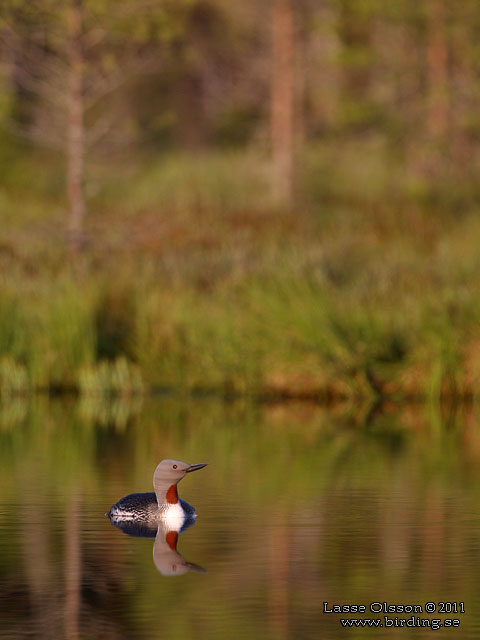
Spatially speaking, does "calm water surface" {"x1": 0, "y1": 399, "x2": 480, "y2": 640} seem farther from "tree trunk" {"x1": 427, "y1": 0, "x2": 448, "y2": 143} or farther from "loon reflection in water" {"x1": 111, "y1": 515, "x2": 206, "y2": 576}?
"tree trunk" {"x1": 427, "y1": 0, "x2": 448, "y2": 143}

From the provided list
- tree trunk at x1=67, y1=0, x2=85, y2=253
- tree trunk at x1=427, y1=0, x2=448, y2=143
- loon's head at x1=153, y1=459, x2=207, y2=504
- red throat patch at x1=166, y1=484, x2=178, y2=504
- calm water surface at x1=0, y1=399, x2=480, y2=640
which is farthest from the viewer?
tree trunk at x1=427, y1=0, x2=448, y2=143

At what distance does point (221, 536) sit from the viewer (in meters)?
9.08

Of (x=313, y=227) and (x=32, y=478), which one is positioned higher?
(x=313, y=227)

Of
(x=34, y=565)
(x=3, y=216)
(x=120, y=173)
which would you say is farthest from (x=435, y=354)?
(x=120, y=173)

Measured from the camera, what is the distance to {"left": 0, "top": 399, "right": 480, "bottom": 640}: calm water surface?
23.2 ft

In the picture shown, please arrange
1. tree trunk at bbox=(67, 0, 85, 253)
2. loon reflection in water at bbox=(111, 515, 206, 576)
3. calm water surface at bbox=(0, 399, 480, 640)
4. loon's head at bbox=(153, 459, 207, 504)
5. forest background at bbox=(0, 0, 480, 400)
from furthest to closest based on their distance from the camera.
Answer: tree trunk at bbox=(67, 0, 85, 253) → forest background at bbox=(0, 0, 480, 400) → loon's head at bbox=(153, 459, 207, 504) → loon reflection in water at bbox=(111, 515, 206, 576) → calm water surface at bbox=(0, 399, 480, 640)

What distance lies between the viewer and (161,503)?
9500 mm

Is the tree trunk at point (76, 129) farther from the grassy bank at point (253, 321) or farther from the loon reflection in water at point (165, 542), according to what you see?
the loon reflection in water at point (165, 542)

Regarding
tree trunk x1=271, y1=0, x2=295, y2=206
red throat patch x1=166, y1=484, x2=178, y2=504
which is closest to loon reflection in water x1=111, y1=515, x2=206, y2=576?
red throat patch x1=166, y1=484, x2=178, y2=504

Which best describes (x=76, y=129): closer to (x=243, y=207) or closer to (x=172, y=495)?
(x=243, y=207)

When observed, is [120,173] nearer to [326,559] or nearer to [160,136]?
[160,136]

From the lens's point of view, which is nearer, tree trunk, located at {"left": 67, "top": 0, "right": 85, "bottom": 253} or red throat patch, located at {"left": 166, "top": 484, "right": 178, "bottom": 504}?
red throat patch, located at {"left": 166, "top": 484, "right": 178, "bottom": 504}

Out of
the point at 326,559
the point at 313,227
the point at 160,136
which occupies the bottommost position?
the point at 326,559

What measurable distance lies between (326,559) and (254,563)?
0.41 metres
